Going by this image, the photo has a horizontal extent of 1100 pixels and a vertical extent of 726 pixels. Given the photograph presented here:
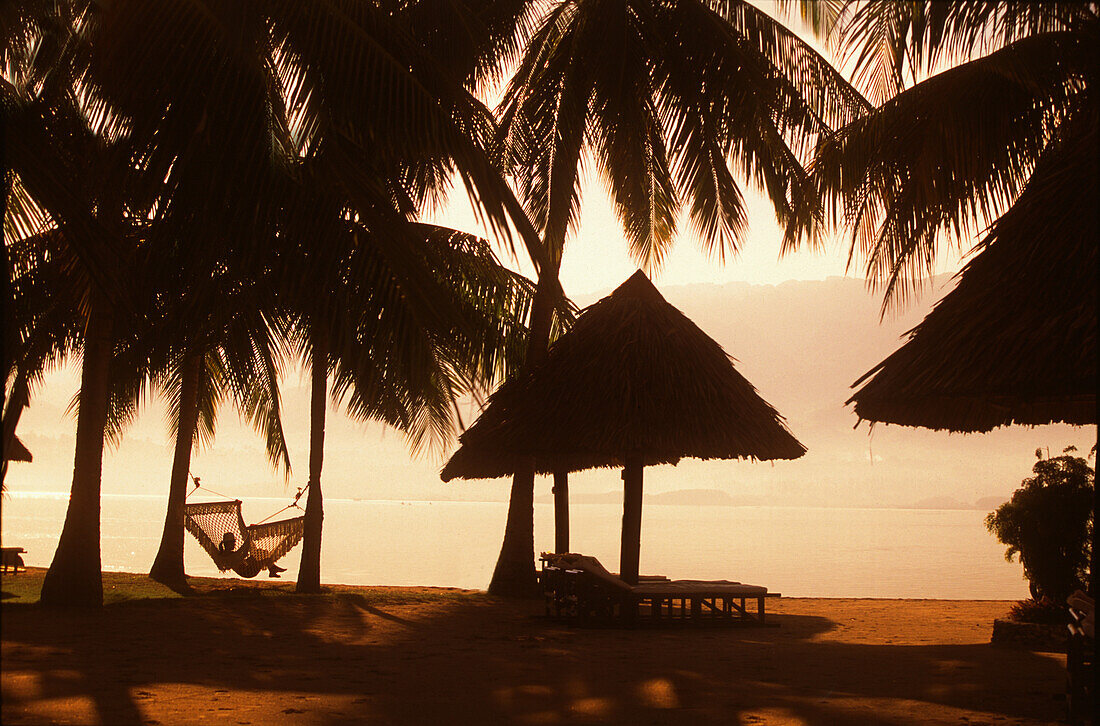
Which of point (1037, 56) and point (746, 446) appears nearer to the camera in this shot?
point (1037, 56)

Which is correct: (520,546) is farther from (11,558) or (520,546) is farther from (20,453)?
(20,453)

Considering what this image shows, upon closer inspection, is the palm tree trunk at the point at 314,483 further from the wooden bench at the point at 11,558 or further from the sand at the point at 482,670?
the wooden bench at the point at 11,558

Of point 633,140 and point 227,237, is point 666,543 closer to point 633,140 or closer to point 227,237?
point 633,140

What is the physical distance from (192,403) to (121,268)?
438 centimetres

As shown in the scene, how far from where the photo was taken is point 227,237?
18.4 ft

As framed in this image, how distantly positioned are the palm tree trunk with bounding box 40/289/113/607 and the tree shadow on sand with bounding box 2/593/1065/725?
11.1 inches

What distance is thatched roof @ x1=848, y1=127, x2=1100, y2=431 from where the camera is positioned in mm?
5246

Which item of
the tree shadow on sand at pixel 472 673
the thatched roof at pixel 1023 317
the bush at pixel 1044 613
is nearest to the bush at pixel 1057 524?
the bush at pixel 1044 613

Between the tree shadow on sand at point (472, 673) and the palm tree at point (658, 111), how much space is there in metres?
3.76

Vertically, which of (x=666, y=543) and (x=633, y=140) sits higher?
(x=633, y=140)

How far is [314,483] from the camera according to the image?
1231 cm

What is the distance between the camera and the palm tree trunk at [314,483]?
1229cm

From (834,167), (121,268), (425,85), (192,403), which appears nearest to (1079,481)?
(834,167)

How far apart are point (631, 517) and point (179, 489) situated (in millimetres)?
6321
